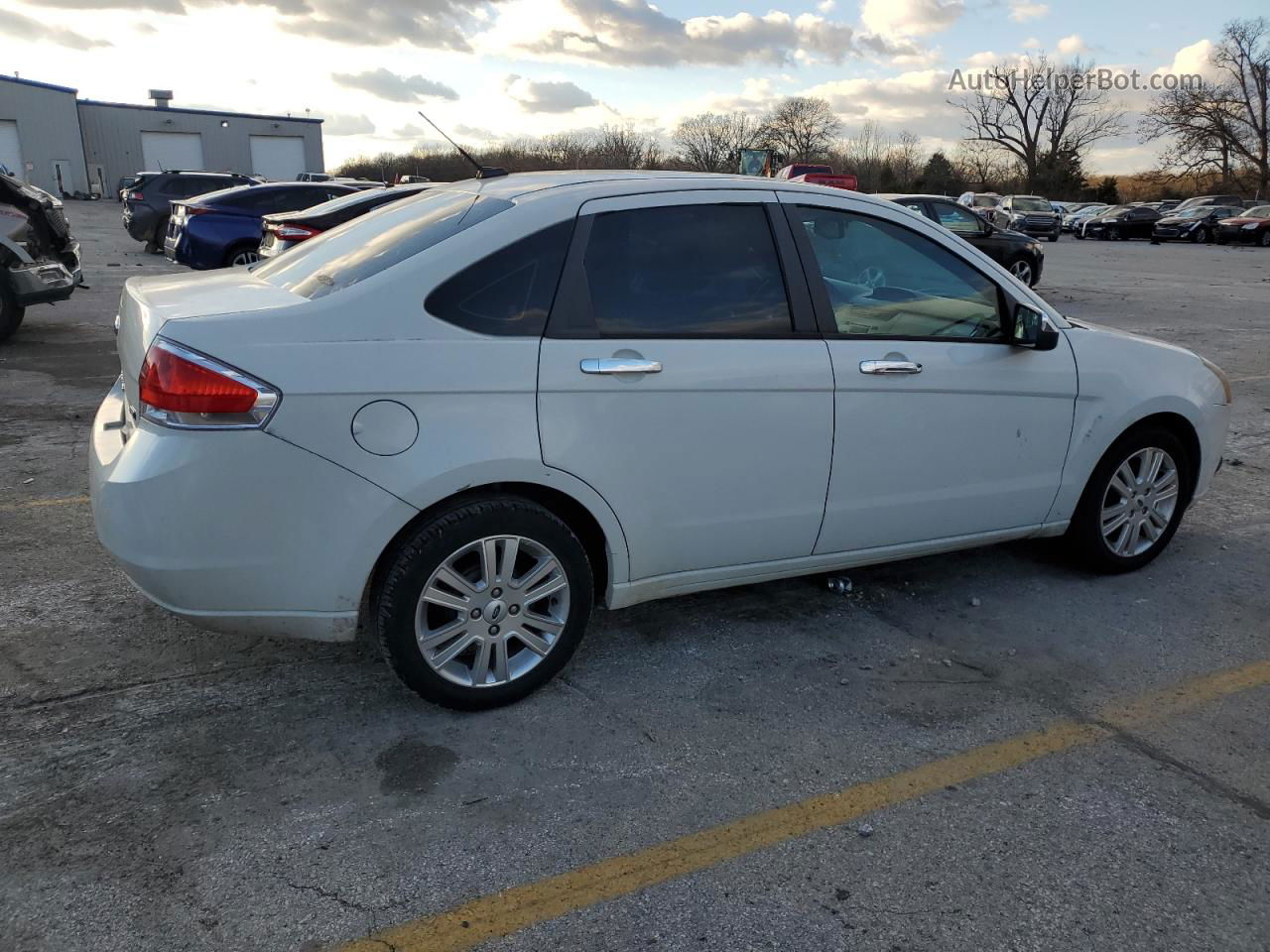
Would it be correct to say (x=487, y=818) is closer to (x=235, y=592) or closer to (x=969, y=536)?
(x=235, y=592)

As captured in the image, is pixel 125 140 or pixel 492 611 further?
pixel 125 140

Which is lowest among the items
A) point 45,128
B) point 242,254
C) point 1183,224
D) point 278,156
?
point 1183,224

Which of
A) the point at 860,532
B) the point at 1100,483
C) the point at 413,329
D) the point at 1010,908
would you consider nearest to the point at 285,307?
the point at 413,329

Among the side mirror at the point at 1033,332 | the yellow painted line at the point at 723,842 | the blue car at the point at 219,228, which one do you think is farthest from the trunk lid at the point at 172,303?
the blue car at the point at 219,228

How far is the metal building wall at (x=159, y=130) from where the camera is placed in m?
58.1

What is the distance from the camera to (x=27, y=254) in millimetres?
9703

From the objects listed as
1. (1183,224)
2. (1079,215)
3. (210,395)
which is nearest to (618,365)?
(210,395)

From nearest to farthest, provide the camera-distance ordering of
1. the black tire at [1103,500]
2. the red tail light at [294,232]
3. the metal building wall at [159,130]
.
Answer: the black tire at [1103,500], the red tail light at [294,232], the metal building wall at [159,130]

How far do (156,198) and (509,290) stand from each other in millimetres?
20510

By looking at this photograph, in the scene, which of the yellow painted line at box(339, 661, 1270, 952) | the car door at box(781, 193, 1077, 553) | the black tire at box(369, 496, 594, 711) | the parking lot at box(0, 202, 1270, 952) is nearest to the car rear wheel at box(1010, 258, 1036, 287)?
the parking lot at box(0, 202, 1270, 952)

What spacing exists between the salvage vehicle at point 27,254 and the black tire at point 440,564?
8.41m

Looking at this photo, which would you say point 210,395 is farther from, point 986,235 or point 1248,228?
point 1248,228

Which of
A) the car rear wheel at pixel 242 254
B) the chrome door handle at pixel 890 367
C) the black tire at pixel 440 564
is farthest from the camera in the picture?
the car rear wheel at pixel 242 254

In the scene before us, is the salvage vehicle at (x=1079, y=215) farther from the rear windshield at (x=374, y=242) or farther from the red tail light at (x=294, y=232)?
the rear windshield at (x=374, y=242)
